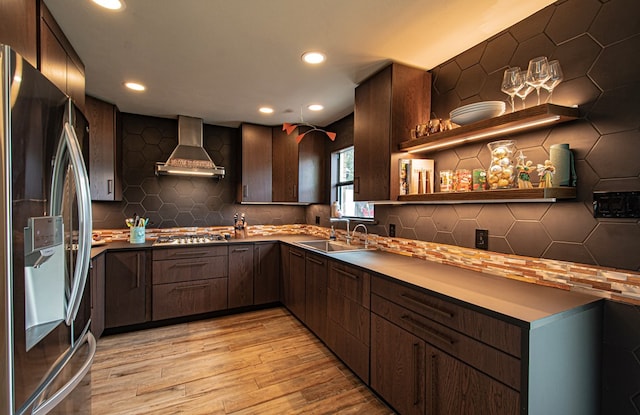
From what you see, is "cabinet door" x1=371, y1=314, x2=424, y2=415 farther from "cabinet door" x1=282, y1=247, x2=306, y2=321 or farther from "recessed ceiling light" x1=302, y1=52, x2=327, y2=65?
"recessed ceiling light" x1=302, y1=52, x2=327, y2=65

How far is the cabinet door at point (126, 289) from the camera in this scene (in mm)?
2811

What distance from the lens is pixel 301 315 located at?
3.04 meters

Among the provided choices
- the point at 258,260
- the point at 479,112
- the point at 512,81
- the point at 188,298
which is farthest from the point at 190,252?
the point at 512,81

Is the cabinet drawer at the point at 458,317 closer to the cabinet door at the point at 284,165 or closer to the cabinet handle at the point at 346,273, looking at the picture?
the cabinet handle at the point at 346,273

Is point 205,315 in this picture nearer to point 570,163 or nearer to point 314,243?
point 314,243

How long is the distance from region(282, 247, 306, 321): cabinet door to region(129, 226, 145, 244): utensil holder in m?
1.63

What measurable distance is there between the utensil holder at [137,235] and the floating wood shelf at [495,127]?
9.56ft

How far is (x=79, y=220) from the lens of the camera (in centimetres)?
111

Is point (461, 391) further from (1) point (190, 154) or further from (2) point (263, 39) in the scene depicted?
(1) point (190, 154)

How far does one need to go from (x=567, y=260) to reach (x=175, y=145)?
156 inches

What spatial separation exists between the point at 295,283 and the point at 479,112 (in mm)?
2374

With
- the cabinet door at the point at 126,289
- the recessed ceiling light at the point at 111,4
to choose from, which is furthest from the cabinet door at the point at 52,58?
the cabinet door at the point at 126,289

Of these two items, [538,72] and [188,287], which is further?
[188,287]

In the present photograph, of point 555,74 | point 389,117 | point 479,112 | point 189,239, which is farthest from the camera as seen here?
point 189,239
